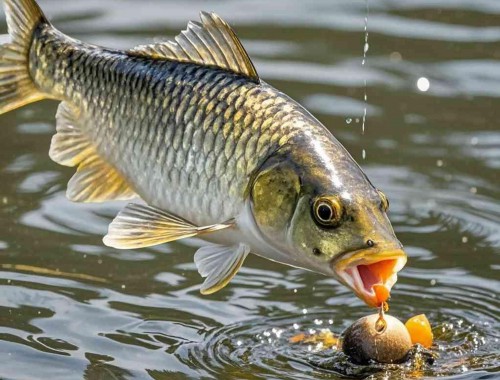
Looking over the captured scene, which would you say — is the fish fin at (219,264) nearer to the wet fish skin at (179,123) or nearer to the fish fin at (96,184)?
the wet fish skin at (179,123)

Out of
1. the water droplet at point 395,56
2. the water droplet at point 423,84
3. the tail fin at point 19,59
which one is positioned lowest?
the tail fin at point 19,59

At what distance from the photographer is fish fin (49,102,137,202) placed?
19.2 feet

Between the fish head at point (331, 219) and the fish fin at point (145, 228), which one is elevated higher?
the fish head at point (331, 219)

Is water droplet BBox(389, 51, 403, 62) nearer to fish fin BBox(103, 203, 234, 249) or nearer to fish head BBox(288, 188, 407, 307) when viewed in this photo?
fish fin BBox(103, 203, 234, 249)

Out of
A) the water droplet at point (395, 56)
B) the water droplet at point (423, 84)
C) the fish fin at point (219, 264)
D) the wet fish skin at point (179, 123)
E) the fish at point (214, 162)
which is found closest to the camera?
the fish at point (214, 162)

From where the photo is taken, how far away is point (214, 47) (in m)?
5.49

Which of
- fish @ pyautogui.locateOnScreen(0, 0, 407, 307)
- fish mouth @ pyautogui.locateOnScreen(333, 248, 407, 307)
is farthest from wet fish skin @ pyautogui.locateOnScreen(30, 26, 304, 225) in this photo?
fish mouth @ pyautogui.locateOnScreen(333, 248, 407, 307)

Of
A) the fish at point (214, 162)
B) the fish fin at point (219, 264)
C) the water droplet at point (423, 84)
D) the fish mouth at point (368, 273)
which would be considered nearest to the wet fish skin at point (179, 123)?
the fish at point (214, 162)

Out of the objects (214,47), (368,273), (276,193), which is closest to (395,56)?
(214,47)

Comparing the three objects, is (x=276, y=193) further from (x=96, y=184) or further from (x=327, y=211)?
(x=96, y=184)

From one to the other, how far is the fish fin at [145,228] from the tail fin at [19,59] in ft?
2.55

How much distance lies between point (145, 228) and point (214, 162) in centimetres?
34

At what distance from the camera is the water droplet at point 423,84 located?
30.3ft

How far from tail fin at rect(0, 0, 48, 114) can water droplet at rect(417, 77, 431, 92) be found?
3647 mm
